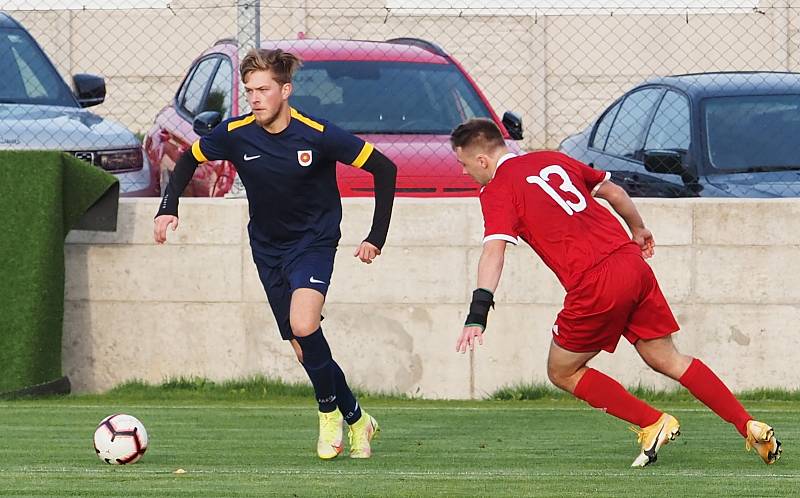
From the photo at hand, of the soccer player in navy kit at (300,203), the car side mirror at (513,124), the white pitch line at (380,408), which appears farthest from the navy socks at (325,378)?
the car side mirror at (513,124)

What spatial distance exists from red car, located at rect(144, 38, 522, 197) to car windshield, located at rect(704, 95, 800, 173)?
1402mm

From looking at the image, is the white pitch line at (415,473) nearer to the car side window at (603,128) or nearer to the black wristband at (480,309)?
the black wristband at (480,309)

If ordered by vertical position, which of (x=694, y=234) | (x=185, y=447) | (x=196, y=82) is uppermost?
(x=196, y=82)

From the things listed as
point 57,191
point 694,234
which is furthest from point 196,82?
point 694,234

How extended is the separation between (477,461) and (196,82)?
5823mm

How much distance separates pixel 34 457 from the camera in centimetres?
753

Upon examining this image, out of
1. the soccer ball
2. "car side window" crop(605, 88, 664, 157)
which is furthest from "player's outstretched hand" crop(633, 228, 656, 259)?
"car side window" crop(605, 88, 664, 157)

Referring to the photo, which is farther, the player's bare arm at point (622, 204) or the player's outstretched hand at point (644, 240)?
the player's outstretched hand at point (644, 240)

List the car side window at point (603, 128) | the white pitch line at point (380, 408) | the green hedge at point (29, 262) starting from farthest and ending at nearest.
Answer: the car side window at point (603, 128)
the green hedge at point (29, 262)
the white pitch line at point (380, 408)

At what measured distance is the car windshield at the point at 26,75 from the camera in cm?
1170

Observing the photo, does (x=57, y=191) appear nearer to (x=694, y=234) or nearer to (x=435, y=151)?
(x=435, y=151)

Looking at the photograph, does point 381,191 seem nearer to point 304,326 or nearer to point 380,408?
point 304,326

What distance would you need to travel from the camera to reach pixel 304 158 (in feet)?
24.7

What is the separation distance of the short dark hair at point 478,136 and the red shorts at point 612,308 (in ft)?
2.34
